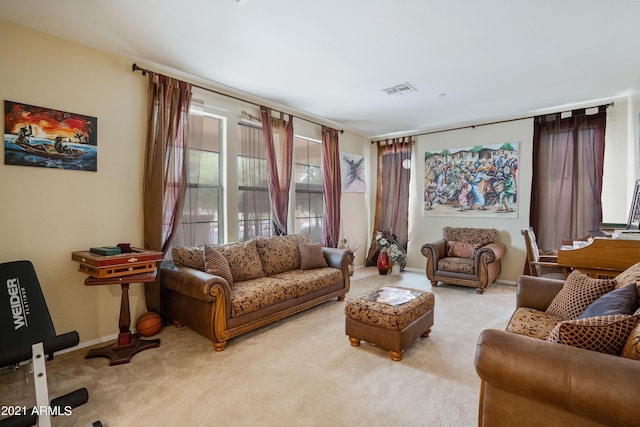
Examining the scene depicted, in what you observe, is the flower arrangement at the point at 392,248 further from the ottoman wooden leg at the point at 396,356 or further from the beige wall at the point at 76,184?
the beige wall at the point at 76,184

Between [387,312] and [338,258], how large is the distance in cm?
167

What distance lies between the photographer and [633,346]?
121 centimetres

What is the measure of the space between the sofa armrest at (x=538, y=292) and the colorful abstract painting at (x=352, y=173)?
3666mm

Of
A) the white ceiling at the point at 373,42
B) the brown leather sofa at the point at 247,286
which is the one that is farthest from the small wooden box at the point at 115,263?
the white ceiling at the point at 373,42

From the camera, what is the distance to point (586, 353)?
125cm

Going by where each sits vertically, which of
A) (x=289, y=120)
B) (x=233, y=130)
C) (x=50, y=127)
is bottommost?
(x=50, y=127)

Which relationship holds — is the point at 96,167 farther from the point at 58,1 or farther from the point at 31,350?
the point at 31,350

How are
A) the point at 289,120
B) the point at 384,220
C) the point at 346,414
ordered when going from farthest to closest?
the point at 384,220
the point at 289,120
the point at 346,414

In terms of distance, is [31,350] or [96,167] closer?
[31,350]

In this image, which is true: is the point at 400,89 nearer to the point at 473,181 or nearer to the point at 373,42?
the point at 373,42

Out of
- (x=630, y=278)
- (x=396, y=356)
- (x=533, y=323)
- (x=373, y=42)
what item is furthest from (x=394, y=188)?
(x=630, y=278)

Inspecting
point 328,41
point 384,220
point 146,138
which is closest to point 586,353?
point 328,41

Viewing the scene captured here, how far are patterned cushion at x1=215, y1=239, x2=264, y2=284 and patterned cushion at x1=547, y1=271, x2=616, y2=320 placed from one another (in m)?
2.84

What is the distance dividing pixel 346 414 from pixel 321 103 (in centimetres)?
385
